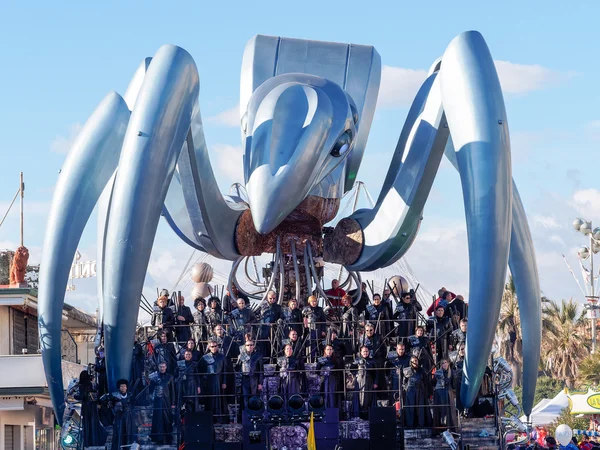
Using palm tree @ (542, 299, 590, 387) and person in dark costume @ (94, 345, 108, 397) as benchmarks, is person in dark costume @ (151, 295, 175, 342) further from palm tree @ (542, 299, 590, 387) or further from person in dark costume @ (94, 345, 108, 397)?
palm tree @ (542, 299, 590, 387)

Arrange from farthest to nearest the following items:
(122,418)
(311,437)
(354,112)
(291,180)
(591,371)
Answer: (591,371) < (354,112) < (291,180) < (122,418) < (311,437)

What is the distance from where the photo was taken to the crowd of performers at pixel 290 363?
65.1 feet

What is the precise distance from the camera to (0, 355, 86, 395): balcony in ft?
104

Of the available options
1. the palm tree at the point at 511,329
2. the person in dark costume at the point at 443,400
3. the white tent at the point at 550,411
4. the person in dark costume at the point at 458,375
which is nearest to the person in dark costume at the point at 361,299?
the person in dark costume at the point at 458,375

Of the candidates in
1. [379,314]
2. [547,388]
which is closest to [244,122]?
[379,314]

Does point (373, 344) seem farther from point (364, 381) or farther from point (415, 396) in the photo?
point (415, 396)

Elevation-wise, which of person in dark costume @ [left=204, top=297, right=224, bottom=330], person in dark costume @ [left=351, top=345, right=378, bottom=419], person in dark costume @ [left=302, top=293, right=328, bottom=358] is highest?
person in dark costume @ [left=204, top=297, right=224, bottom=330]

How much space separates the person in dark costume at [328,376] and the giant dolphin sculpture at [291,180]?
2.33m

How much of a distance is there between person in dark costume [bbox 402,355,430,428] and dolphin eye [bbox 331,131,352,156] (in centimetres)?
408

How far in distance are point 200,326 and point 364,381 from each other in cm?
400

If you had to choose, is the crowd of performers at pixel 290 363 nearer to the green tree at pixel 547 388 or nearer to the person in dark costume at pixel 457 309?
the person in dark costume at pixel 457 309

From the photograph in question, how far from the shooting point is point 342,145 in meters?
22.0

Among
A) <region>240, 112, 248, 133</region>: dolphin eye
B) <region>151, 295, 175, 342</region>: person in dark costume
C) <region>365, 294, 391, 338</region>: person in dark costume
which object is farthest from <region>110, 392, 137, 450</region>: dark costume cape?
<region>240, 112, 248, 133</region>: dolphin eye

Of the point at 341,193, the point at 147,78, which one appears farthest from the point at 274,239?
the point at 147,78
